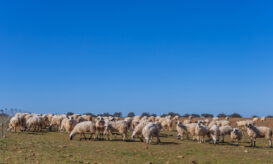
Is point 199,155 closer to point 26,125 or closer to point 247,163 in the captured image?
point 247,163

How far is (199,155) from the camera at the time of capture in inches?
585

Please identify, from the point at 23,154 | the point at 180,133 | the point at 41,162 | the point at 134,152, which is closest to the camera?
the point at 41,162

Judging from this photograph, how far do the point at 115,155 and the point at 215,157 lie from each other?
5.50 meters

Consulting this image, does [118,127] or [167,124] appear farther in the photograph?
[167,124]

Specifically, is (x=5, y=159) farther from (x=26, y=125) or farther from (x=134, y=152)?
(x=26, y=125)

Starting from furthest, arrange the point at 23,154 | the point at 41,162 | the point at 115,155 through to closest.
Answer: the point at 115,155
the point at 23,154
the point at 41,162

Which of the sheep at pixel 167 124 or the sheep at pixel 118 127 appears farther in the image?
the sheep at pixel 167 124

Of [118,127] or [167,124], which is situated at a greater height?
[118,127]

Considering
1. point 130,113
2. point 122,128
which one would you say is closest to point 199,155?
point 122,128

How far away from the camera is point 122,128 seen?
2147 cm

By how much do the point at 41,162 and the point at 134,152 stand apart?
5.60 m

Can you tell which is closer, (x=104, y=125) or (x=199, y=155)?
(x=199, y=155)

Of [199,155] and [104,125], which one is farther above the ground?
[104,125]

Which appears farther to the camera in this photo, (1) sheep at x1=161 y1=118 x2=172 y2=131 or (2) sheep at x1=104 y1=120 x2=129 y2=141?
(1) sheep at x1=161 y1=118 x2=172 y2=131
